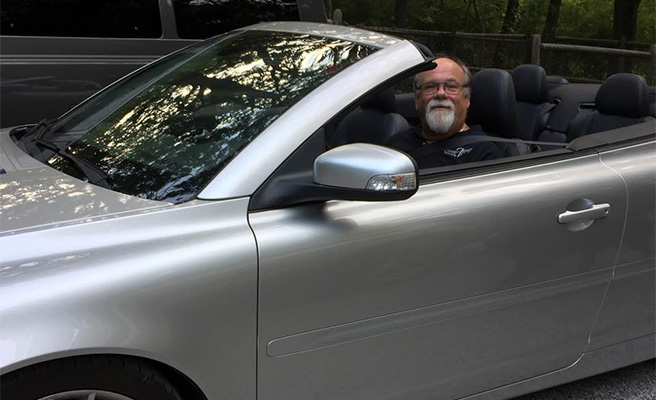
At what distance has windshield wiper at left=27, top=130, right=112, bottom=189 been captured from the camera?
2.17 meters

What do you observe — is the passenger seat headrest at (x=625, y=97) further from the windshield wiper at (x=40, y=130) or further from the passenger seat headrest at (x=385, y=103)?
the windshield wiper at (x=40, y=130)

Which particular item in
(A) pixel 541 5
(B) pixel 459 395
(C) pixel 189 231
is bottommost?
(A) pixel 541 5

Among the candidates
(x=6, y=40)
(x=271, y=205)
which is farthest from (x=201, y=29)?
(x=271, y=205)

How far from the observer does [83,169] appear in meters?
2.27

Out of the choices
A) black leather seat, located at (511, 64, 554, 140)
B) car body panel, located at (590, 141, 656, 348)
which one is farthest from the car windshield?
black leather seat, located at (511, 64, 554, 140)

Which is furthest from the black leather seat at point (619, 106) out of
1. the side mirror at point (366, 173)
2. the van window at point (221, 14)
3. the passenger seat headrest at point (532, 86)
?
the van window at point (221, 14)

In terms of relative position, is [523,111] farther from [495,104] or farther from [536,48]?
[536,48]

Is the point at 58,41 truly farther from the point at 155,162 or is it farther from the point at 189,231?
the point at 189,231

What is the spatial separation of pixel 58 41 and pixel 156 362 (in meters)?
4.03

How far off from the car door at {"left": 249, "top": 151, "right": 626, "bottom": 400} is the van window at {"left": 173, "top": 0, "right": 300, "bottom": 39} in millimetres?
3745

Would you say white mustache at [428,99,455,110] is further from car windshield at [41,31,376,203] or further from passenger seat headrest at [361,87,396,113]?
car windshield at [41,31,376,203]

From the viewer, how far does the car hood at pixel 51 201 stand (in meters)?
1.89

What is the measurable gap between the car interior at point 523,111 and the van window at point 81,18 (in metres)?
2.53

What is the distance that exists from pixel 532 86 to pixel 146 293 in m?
3.43
